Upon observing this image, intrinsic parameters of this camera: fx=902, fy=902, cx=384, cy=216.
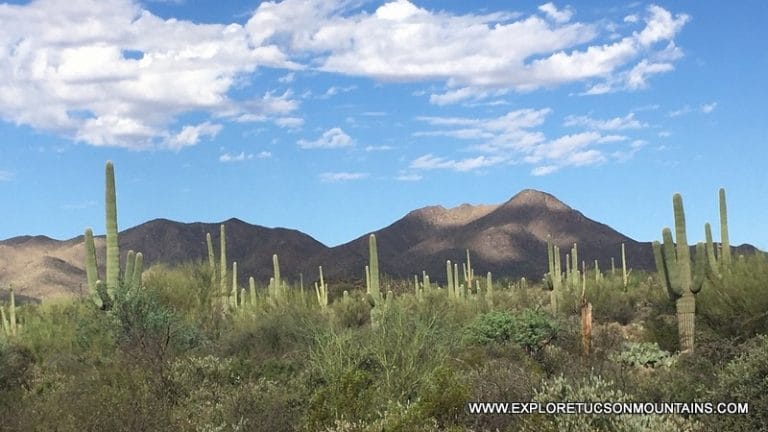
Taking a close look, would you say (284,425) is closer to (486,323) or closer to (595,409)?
(595,409)

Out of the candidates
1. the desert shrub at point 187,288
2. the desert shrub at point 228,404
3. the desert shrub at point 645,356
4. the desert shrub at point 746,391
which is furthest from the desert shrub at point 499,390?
→ the desert shrub at point 187,288

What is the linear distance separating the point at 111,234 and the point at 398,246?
253 ft

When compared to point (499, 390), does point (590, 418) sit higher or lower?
lower

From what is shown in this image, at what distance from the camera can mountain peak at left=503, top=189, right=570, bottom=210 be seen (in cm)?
10406

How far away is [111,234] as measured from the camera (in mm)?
23047

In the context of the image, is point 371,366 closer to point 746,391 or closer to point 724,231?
point 746,391

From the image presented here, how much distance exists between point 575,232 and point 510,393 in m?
90.2

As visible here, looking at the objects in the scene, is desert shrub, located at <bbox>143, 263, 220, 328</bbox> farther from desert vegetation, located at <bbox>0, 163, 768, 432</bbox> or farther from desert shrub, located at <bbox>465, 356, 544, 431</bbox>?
desert shrub, located at <bbox>465, 356, 544, 431</bbox>

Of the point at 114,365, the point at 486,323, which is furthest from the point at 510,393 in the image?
the point at 486,323

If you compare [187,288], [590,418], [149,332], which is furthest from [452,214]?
[590,418]

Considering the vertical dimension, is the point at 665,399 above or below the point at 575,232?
below

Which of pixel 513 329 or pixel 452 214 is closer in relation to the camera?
pixel 513 329

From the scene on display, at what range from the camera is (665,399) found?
1012cm

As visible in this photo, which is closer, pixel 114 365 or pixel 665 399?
pixel 665 399
